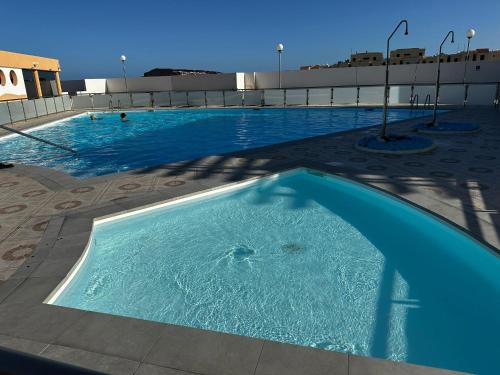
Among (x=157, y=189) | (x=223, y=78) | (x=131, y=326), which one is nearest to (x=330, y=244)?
(x=131, y=326)

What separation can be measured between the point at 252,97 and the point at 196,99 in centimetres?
468

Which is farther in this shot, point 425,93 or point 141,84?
point 141,84

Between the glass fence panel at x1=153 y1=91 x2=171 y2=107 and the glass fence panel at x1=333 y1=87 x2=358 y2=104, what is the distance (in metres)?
13.2

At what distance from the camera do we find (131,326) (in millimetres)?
3549

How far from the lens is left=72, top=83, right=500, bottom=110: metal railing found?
21.4 m

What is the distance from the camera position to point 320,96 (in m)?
25.7

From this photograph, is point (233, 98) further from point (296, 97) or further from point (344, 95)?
point (344, 95)

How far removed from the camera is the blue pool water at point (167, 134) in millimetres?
12828

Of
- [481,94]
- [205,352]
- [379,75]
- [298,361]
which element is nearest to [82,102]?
[379,75]

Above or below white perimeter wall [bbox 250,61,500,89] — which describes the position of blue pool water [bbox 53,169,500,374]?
below

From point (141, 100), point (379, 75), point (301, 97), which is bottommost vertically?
point (301, 97)

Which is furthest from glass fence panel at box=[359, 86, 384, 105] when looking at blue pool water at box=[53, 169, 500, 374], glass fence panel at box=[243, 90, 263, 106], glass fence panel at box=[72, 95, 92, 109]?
glass fence panel at box=[72, 95, 92, 109]

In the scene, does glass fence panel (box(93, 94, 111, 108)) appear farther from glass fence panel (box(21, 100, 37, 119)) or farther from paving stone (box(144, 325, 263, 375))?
paving stone (box(144, 325, 263, 375))

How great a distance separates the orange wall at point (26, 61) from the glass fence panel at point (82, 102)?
606 cm
